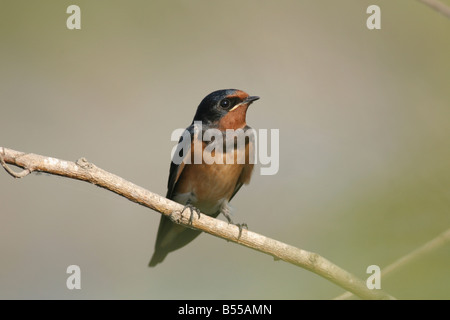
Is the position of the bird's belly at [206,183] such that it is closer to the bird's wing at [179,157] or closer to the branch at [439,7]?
the bird's wing at [179,157]

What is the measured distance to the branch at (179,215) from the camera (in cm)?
194

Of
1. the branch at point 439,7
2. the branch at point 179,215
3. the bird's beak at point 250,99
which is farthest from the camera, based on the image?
the bird's beak at point 250,99

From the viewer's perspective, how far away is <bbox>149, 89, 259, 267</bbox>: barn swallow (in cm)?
322

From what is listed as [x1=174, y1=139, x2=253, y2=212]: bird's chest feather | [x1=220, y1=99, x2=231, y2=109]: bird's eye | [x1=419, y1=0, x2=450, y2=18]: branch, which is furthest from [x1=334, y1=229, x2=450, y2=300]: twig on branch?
[x1=220, y1=99, x2=231, y2=109]: bird's eye

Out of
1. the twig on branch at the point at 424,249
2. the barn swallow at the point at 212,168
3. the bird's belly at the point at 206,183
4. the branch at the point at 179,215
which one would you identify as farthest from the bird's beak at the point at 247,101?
the twig on branch at the point at 424,249

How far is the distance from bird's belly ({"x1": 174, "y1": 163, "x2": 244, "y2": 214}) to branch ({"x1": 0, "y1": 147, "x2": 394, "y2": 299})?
78 centimetres

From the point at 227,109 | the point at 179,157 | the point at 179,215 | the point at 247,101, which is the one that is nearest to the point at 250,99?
the point at 247,101

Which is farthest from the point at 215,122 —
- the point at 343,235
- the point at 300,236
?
the point at 343,235

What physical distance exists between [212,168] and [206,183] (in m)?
0.12

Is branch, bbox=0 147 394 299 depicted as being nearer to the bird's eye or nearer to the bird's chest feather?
the bird's chest feather

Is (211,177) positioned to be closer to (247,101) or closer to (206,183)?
(206,183)

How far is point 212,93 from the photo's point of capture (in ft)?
10.9

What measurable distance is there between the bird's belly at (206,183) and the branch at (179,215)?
2.56ft

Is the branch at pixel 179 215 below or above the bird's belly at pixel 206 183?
below
